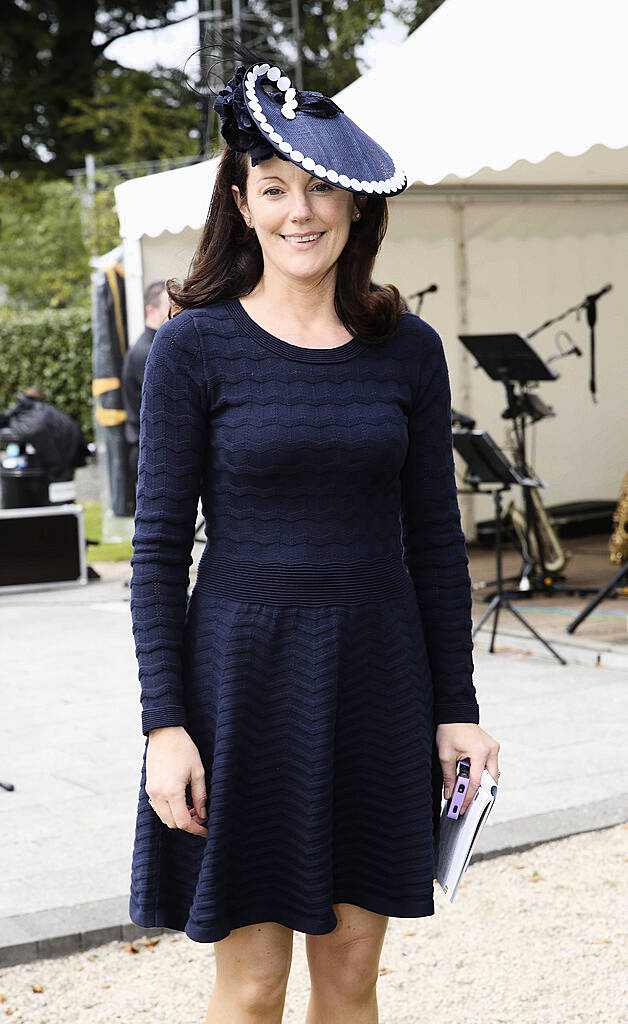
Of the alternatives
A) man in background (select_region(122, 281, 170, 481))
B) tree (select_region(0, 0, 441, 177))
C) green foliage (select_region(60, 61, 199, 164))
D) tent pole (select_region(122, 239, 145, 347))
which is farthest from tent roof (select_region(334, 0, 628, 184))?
tree (select_region(0, 0, 441, 177))

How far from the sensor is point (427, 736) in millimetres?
2125

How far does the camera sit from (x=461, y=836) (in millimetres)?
2129

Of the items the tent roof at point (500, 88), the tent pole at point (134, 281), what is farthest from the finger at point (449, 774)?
the tent pole at point (134, 281)

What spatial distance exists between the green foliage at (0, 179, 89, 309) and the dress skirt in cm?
2078

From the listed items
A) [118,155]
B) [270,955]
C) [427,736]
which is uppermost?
[118,155]

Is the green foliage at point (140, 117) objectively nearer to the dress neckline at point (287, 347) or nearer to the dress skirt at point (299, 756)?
the dress neckline at point (287, 347)

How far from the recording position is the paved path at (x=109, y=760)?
3.85 m

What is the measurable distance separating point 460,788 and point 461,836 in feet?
0.27

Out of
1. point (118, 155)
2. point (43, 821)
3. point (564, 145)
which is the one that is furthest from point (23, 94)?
point (43, 821)

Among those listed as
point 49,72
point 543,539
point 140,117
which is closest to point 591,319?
point 543,539

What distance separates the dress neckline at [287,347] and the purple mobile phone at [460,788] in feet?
2.34

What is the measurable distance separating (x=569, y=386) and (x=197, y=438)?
389 inches

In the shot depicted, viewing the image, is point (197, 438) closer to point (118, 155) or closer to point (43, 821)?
point (43, 821)

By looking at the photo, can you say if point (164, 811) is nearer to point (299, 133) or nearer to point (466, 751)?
point (466, 751)
